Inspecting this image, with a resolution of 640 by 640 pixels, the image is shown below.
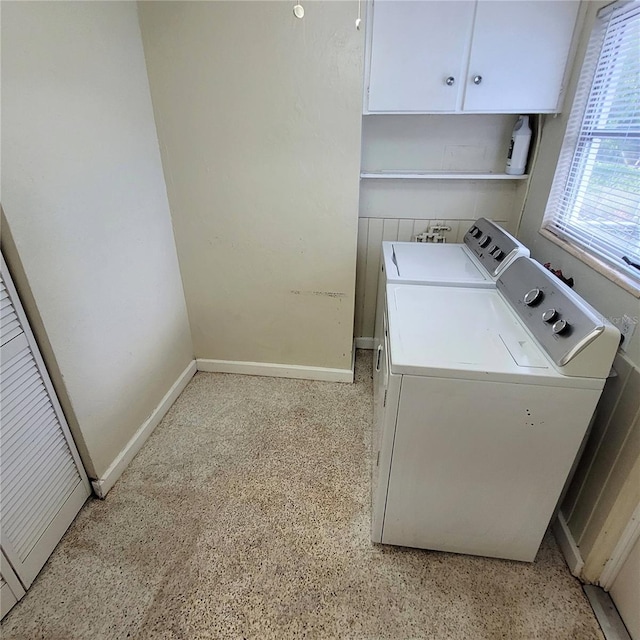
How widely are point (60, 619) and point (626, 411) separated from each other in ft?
6.49

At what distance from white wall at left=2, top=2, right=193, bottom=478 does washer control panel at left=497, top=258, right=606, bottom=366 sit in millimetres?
1700

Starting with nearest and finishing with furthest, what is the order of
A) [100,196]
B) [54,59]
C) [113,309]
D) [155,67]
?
[54,59], [100,196], [113,309], [155,67]

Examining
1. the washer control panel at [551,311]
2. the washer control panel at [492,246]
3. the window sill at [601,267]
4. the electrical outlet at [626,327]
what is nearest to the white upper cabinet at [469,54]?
the washer control panel at [492,246]

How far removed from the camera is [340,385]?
2461mm

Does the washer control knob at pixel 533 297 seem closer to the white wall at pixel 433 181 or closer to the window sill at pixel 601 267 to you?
the window sill at pixel 601 267

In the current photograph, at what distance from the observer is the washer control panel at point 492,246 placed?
1.64 meters

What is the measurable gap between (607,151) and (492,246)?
0.55 m

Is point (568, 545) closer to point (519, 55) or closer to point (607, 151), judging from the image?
point (607, 151)

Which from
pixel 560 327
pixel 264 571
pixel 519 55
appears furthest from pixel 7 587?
pixel 519 55

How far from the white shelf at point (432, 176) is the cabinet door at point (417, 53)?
377mm

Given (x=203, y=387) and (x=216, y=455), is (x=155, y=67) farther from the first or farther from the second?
(x=216, y=455)

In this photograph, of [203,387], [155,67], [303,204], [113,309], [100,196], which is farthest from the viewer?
[203,387]

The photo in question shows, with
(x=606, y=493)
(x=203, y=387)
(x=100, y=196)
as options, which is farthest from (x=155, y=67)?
(x=606, y=493)

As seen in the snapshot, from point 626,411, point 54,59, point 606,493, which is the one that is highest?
point 54,59
